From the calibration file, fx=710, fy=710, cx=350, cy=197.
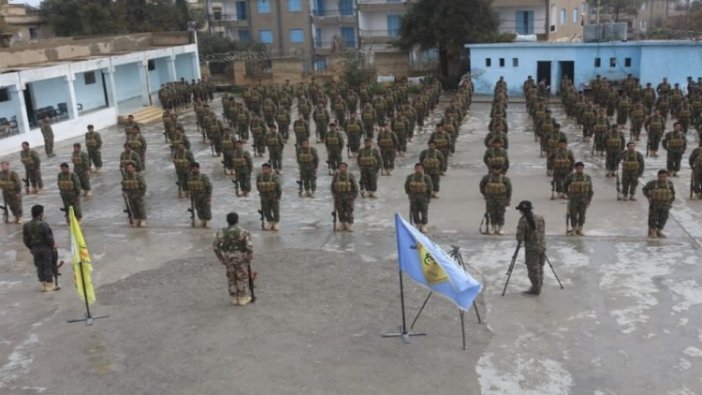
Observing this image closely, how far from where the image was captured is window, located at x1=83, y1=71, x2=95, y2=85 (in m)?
27.9

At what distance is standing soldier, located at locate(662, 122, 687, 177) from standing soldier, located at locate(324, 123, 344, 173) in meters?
7.09

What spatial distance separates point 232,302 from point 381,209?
5.10m

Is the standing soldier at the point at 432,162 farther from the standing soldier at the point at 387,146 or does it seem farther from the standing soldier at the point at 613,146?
the standing soldier at the point at 613,146

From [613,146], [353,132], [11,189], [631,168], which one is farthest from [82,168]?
[613,146]

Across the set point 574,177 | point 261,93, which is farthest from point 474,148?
point 261,93

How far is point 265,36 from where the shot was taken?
41281mm

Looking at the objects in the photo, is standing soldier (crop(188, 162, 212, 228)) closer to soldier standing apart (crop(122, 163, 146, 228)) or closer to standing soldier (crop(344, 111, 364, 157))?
soldier standing apart (crop(122, 163, 146, 228))

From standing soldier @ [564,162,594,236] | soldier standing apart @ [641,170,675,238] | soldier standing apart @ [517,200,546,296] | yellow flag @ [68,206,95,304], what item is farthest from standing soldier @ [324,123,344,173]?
yellow flag @ [68,206,95,304]

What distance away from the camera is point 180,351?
7.78 metres

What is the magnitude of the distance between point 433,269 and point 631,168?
23.9 ft

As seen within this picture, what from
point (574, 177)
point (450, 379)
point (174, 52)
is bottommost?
point (450, 379)

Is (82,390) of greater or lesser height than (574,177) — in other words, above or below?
below

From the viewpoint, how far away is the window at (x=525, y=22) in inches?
1411

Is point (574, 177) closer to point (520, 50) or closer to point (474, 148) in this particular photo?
point (474, 148)
